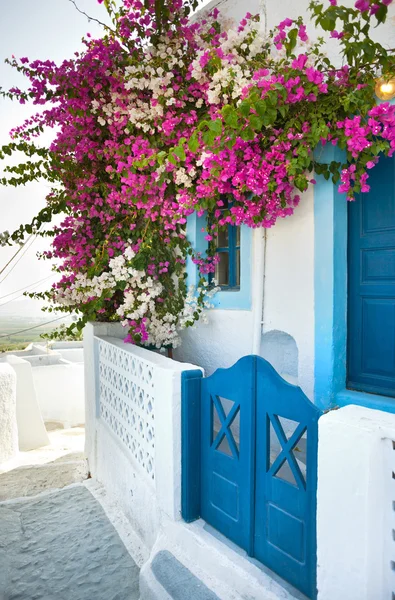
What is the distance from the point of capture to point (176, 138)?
399 cm

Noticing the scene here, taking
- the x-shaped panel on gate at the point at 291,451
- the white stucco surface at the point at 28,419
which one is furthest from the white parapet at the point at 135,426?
the white stucco surface at the point at 28,419

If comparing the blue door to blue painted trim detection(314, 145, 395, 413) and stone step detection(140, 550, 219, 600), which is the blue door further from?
stone step detection(140, 550, 219, 600)

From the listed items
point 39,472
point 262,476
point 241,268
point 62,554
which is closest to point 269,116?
point 241,268

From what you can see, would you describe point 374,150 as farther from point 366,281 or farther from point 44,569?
point 44,569

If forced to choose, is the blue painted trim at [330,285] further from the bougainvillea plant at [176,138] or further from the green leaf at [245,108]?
the green leaf at [245,108]

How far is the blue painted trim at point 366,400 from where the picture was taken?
3031mm

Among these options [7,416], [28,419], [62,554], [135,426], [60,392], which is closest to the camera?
[62,554]

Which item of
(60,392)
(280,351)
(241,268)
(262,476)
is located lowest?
(60,392)

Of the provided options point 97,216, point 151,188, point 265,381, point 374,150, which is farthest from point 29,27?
point 265,381

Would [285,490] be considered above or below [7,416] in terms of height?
above

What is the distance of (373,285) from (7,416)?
19.5 feet

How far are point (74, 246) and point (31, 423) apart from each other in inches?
272

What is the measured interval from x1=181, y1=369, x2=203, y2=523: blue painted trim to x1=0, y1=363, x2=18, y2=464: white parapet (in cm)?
488

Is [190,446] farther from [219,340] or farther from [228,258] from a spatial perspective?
[228,258]
